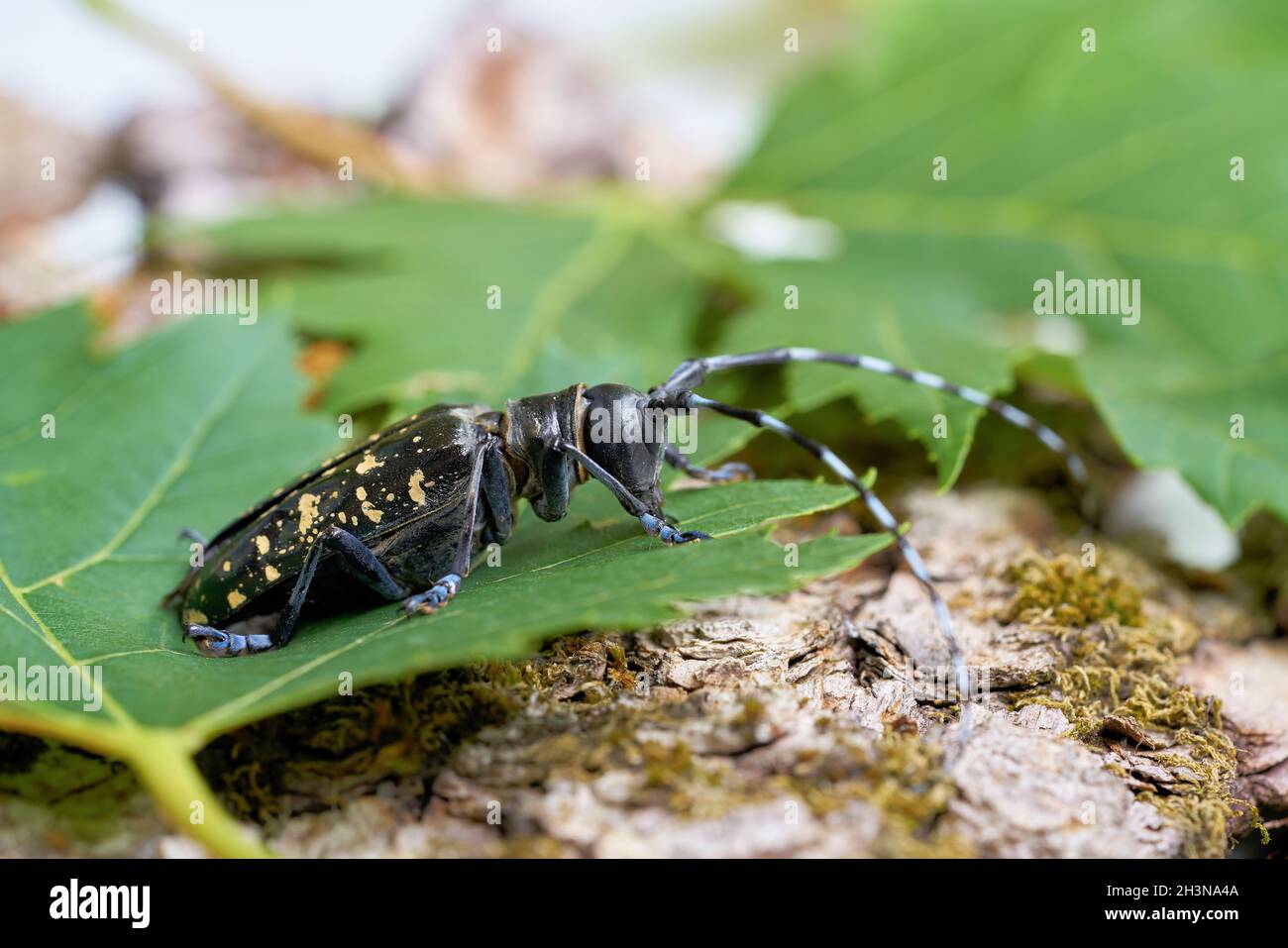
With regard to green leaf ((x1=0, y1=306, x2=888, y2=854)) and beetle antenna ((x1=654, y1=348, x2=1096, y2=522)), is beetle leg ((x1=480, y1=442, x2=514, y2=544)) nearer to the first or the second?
green leaf ((x1=0, y1=306, x2=888, y2=854))

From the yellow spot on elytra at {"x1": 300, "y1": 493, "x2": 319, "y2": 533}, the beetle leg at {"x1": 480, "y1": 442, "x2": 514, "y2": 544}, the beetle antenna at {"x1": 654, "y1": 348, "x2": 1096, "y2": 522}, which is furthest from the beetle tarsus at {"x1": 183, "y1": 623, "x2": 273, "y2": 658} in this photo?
the beetle antenna at {"x1": 654, "y1": 348, "x2": 1096, "y2": 522}

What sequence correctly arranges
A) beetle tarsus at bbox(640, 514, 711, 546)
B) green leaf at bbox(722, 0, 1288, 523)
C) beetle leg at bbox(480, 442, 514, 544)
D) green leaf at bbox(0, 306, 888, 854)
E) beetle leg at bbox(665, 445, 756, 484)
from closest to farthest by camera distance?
green leaf at bbox(0, 306, 888, 854), beetle tarsus at bbox(640, 514, 711, 546), beetle leg at bbox(480, 442, 514, 544), beetle leg at bbox(665, 445, 756, 484), green leaf at bbox(722, 0, 1288, 523)

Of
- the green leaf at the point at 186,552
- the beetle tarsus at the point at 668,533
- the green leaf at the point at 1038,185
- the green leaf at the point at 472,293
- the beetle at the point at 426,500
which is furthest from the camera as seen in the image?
the green leaf at the point at 1038,185

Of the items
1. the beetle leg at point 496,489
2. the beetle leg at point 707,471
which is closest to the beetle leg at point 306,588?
the beetle leg at point 496,489

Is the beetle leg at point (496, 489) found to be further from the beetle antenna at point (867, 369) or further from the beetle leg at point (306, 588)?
the beetle antenna at point (867, 369)

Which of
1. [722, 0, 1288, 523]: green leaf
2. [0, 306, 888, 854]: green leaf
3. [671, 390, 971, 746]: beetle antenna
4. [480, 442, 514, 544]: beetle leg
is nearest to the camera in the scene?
[0, 306, 888, 854]: green leaf

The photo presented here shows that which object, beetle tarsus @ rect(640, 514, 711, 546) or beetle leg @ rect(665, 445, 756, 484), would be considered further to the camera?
beetle leg @ rect(665, 445, 756, 484)

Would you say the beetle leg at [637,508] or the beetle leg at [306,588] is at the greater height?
the beetle leg at [637,508]
